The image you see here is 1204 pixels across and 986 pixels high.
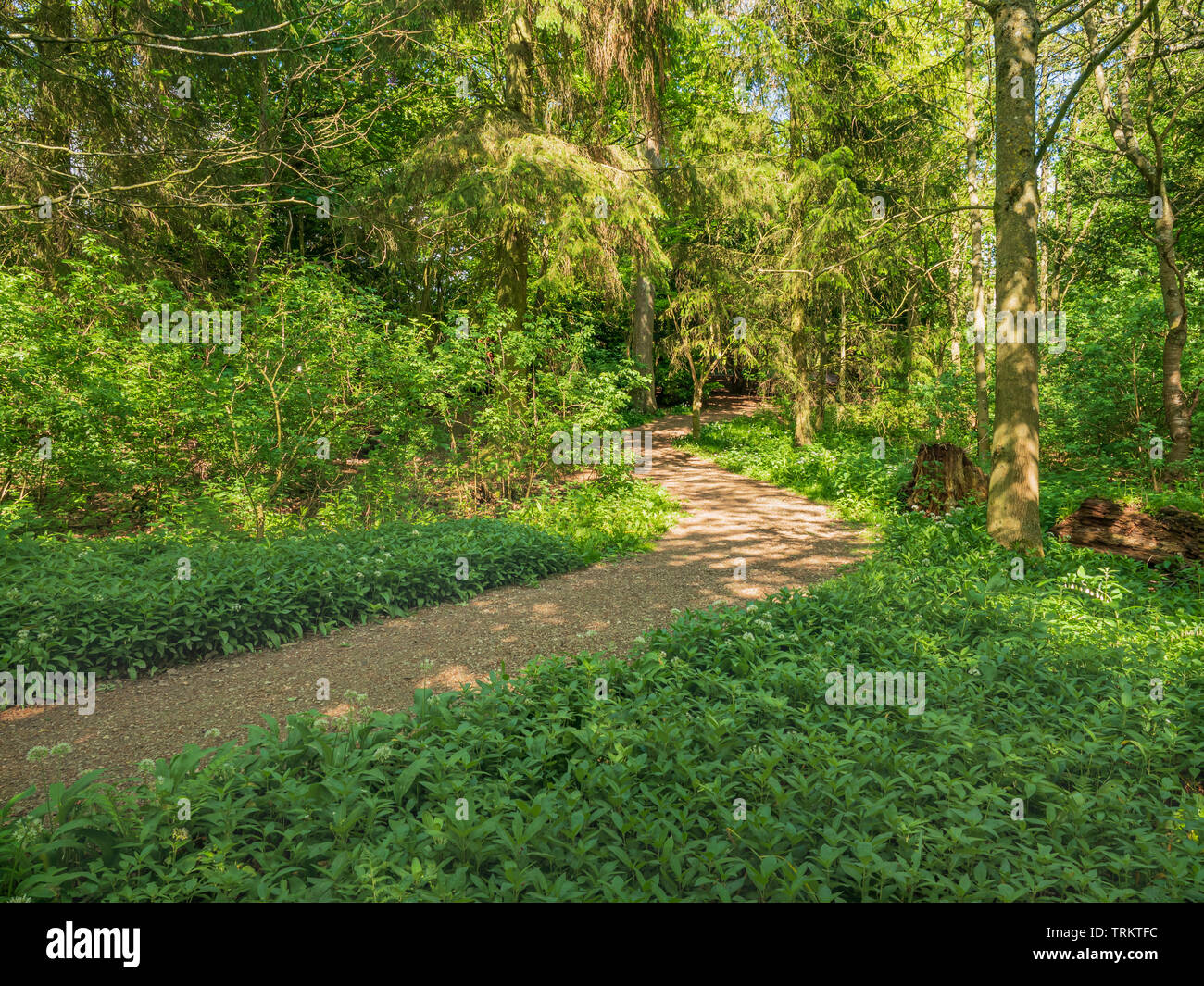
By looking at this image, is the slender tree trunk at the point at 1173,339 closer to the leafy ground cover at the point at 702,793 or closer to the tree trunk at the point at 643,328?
the leafy ground cover at the point at 702,793

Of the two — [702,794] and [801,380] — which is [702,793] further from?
[801,380]

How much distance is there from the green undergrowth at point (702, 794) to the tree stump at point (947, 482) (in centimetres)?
443

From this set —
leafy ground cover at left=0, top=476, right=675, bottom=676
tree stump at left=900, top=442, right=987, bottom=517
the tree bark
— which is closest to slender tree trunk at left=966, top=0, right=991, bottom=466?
the tree bark

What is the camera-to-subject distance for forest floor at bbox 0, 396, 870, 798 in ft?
12.8

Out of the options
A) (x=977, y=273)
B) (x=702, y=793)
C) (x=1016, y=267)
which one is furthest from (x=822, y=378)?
(x=702, y=793)

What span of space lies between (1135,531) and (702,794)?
683 cm

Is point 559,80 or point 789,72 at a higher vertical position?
point 789,72

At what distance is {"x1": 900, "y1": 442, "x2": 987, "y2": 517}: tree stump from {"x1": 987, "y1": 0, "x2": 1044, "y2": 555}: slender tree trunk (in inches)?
65.2

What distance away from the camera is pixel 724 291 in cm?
1598

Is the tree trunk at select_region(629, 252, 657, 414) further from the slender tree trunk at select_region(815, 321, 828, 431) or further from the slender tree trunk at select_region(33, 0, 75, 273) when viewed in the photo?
the slender tree trunk at select_region(33, 0, 75, 273)

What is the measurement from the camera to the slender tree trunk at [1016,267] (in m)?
6.56
